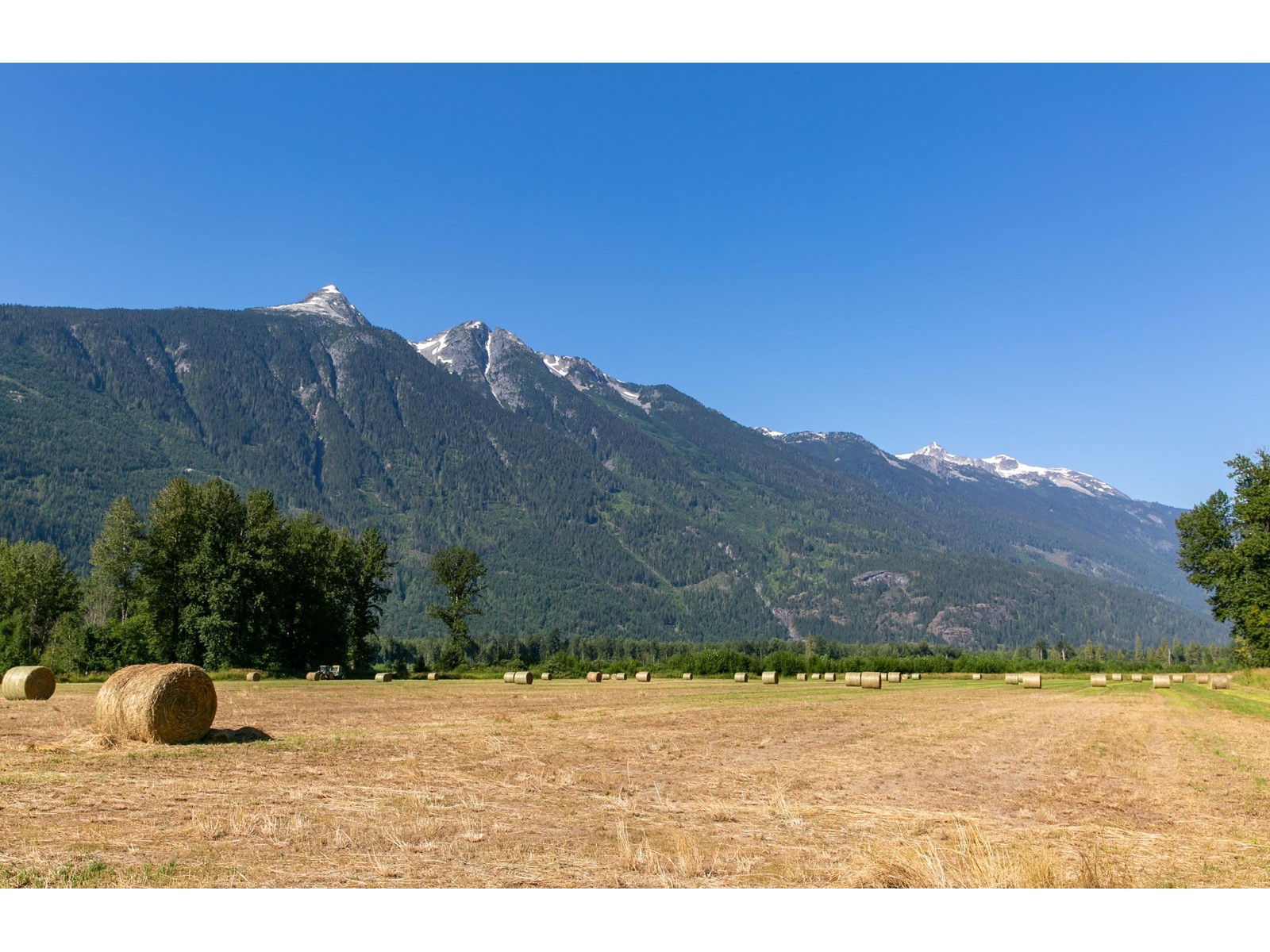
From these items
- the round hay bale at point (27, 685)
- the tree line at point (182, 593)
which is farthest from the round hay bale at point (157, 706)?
the tree line at point (182, 593)

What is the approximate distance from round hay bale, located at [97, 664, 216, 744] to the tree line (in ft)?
156

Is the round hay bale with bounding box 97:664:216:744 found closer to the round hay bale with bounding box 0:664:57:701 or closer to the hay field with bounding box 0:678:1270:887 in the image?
the hay field with bounding box 0:678:1270:887

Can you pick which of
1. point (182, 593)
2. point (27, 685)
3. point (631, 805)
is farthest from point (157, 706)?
point (182, 593)

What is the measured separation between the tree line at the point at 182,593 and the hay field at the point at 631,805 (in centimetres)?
3868

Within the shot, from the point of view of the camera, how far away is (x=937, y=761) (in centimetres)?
1880

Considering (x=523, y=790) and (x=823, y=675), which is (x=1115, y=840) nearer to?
(x=523, y=790)

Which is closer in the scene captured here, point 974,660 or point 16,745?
point 16,745

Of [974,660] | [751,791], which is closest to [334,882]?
[751,791]

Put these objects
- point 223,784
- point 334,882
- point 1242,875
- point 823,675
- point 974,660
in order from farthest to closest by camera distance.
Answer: point 974,660, point 823,675, point 223,784, point 1242,875, point 334,882

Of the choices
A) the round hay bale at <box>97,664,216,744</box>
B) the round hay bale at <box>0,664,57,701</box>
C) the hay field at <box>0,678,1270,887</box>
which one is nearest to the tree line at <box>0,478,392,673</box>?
the round hay bale at <box>0,664,57,701</box>

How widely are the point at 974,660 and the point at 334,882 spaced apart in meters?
124

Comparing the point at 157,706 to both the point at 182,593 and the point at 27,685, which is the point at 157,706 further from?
the point at 182,593

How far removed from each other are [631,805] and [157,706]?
12329 mm

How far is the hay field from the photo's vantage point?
876 cm
